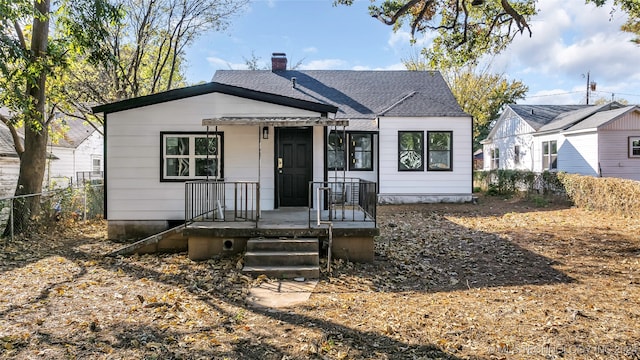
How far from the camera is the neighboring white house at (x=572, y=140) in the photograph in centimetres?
1717

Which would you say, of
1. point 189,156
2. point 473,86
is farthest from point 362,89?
point 473,86

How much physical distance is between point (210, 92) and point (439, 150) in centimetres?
946

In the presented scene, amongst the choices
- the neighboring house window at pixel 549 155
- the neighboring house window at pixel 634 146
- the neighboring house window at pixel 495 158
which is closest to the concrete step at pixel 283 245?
the neighboring house window at pixel 634 146

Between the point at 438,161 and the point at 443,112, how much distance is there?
1.89 meters

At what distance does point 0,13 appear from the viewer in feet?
24.0

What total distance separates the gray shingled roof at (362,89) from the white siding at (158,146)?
24.2ft

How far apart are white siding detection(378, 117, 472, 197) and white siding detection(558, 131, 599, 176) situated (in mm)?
6672

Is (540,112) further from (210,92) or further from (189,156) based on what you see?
(189,156)

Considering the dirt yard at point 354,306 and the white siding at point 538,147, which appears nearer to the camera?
the dirt yard at point 354,306

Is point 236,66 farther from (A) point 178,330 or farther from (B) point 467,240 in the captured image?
(A) point 178,330

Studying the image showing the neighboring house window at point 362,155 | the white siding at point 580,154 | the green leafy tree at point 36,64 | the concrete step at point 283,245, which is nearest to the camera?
the concrete step at point 283,245

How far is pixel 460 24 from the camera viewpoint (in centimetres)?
1193

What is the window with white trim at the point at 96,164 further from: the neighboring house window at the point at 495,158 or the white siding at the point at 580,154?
the white siding at the point at 580,154

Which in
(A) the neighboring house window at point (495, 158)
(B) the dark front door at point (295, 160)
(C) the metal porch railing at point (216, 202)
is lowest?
(C) the metal porch railing at point (216, 202)
